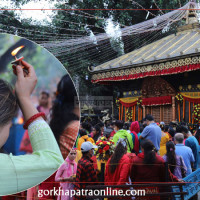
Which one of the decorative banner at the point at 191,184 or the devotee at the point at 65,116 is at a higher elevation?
the devotee at the point at 65,116

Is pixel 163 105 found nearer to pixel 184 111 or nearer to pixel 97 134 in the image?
pixel 184 111

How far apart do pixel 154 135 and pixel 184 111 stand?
574 cm

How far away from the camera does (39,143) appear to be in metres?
1.52

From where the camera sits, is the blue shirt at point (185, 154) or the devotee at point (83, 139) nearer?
the blue shirt at point (185, 154)

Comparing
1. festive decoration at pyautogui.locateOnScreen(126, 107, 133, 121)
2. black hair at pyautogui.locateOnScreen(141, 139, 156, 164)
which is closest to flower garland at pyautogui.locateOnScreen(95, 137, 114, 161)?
black hair at pyautogui.locateOnScreen(141, 139, 156, 164)

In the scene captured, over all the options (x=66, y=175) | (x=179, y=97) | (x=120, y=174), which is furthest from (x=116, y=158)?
(x=179, y=97)

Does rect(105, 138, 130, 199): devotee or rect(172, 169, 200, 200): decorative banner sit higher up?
rect(105, 138, 130, 199): devotee

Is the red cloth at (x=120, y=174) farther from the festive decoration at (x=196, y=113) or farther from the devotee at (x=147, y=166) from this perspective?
the festive decoration at (x=196, y=113)

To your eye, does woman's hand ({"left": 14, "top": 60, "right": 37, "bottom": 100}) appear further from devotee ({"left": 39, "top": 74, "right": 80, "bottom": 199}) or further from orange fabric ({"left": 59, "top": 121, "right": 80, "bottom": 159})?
orange fabric ({"left": 59, "top": 121, "right": 80, "bottom": 159})

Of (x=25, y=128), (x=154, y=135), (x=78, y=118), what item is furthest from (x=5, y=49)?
(x=154, y=135)

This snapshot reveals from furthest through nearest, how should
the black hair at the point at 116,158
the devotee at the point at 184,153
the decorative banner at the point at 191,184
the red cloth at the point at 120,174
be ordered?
the devotee at the point at 184,153, the decorative banner at the point at 191,184, the black hair at the point at 116,158, the red cloth at the point at 120,174

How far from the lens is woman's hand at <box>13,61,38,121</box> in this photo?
154 cm

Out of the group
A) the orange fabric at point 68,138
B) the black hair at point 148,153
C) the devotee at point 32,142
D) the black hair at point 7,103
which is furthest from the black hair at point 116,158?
the black hair at point 7,103

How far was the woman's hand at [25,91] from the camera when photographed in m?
1.54
